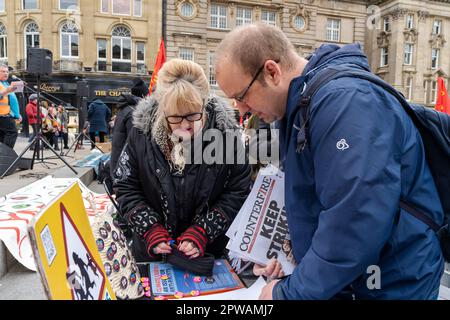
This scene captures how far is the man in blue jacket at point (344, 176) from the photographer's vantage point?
3.01 ft

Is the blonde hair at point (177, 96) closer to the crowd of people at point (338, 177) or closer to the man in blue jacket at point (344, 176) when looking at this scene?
the crowd of people at point (338, 177)

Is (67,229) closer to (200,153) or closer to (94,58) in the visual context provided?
(200,153)

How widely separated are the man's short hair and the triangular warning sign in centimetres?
70

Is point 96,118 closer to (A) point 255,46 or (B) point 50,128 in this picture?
(B) point 50,128

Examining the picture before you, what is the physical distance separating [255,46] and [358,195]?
553 millimetres

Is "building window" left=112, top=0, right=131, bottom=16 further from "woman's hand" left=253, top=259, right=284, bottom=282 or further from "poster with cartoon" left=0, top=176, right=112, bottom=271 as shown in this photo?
"woman's hand" left=253, top=259, right=284, bottom=282

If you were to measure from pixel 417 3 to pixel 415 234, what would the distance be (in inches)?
1568

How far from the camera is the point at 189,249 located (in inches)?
67.7

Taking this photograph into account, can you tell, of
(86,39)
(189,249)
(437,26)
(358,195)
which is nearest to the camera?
(358,195)

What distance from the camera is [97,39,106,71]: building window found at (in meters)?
26.0

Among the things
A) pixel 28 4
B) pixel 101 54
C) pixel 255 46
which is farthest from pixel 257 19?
pixel 255 46

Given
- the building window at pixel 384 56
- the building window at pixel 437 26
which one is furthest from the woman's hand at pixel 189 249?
the building window at pixel 437 26

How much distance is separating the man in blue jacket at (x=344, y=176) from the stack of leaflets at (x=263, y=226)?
248 millimetres

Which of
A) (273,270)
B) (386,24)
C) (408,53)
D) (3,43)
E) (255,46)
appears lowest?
(273,270)
